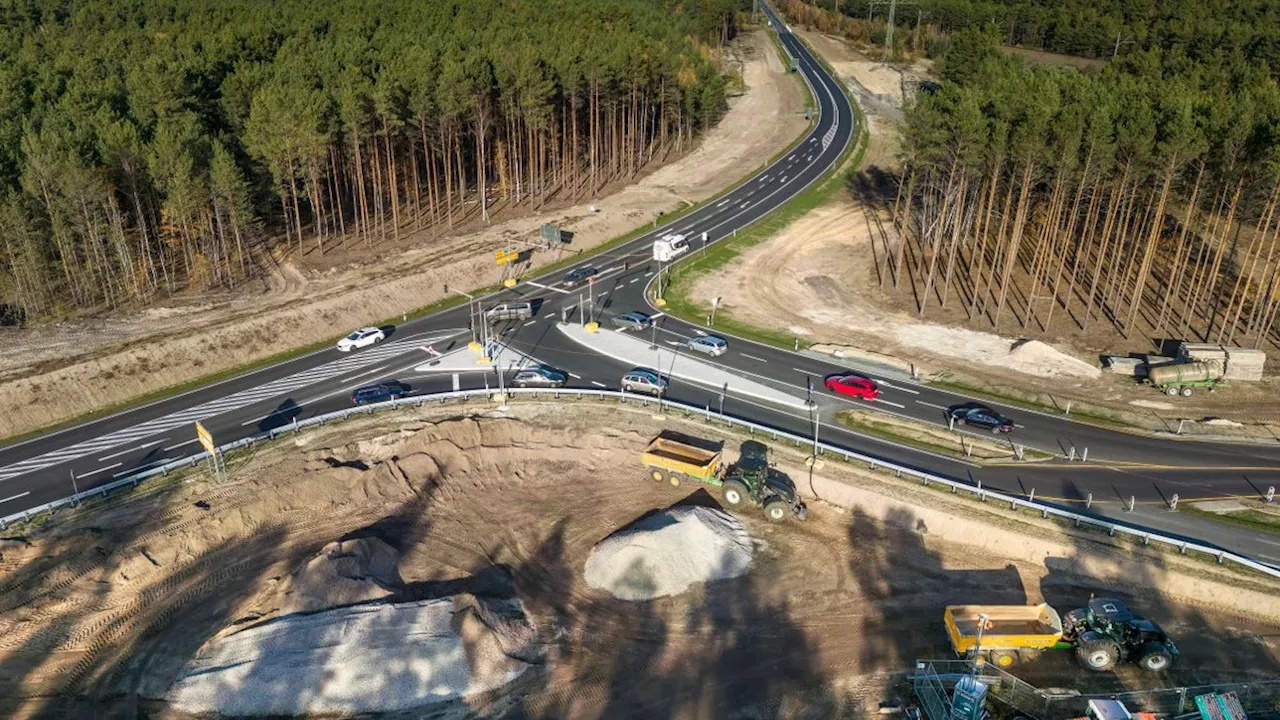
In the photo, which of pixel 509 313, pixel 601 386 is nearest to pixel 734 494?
pixel 601 386

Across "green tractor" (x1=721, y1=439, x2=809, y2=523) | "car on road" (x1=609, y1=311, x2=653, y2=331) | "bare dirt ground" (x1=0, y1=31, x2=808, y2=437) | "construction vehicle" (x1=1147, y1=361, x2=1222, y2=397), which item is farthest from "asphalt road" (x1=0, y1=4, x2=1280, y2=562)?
"construction vehicle" (x1=1147, y1=361, x2=1222, y2=397)

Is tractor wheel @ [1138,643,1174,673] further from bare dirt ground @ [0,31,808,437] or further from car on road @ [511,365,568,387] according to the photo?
bare dirt ground @ [0,31,808,437]

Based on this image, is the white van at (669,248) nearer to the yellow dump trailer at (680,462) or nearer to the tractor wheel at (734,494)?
the yellow dump trailer at (680,462)

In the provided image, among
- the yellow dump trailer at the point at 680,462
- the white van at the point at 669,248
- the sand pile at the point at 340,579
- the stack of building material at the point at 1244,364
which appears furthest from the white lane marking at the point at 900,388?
the sand pile at the point at 340,579

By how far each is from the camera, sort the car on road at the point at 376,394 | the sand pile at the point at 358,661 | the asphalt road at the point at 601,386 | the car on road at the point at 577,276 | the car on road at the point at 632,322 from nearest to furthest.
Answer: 1. the sand pile at the point at 358,661
2. the asphalt road at the point at 601,386
3. the car on road at the point at 376,394
4. the car on road at the point at 632,322
5. the car on road at the point at 577,276

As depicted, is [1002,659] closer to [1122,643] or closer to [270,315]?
[1122,643]

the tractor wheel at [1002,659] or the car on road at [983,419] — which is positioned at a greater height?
the car on road at [983,419]

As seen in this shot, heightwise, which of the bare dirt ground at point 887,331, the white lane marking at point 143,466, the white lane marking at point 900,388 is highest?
the bare dirt ground at point 887,331
